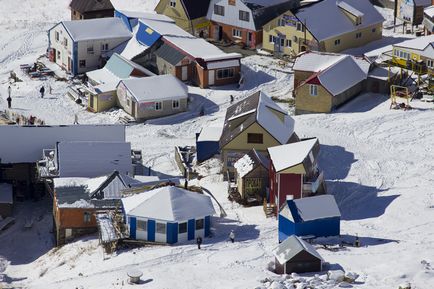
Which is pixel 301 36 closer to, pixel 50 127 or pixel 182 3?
pixel 182 3

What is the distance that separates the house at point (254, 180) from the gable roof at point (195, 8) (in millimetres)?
29806

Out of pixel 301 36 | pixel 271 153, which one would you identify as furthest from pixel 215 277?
pixel 301 36

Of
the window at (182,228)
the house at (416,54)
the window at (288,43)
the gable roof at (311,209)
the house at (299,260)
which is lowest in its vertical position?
the window at (182,228)

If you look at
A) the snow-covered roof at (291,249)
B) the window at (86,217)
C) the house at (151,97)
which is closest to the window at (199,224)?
the window at (86,217)

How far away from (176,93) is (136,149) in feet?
25.1

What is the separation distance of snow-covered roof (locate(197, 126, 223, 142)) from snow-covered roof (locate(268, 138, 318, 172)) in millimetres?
7361

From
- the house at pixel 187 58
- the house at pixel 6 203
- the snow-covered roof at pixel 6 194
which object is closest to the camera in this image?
the house at pixel 6 203

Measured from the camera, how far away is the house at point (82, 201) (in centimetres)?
6575

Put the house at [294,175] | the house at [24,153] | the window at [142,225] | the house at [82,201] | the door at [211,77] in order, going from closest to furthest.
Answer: the window at [142,225] < the house at [294,175] < the house at [82,201] < the house at [24,153] < the door at [211,77]

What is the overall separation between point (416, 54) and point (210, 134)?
17745mm

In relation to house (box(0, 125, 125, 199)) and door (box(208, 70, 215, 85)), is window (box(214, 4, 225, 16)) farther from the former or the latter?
house (box(0, 125, 125, 199))

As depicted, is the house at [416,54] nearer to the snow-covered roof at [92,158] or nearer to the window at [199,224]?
the snow-covered roof at [92,158]

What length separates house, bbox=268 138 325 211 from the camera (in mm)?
64938

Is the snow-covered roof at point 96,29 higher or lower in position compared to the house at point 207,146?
higher
